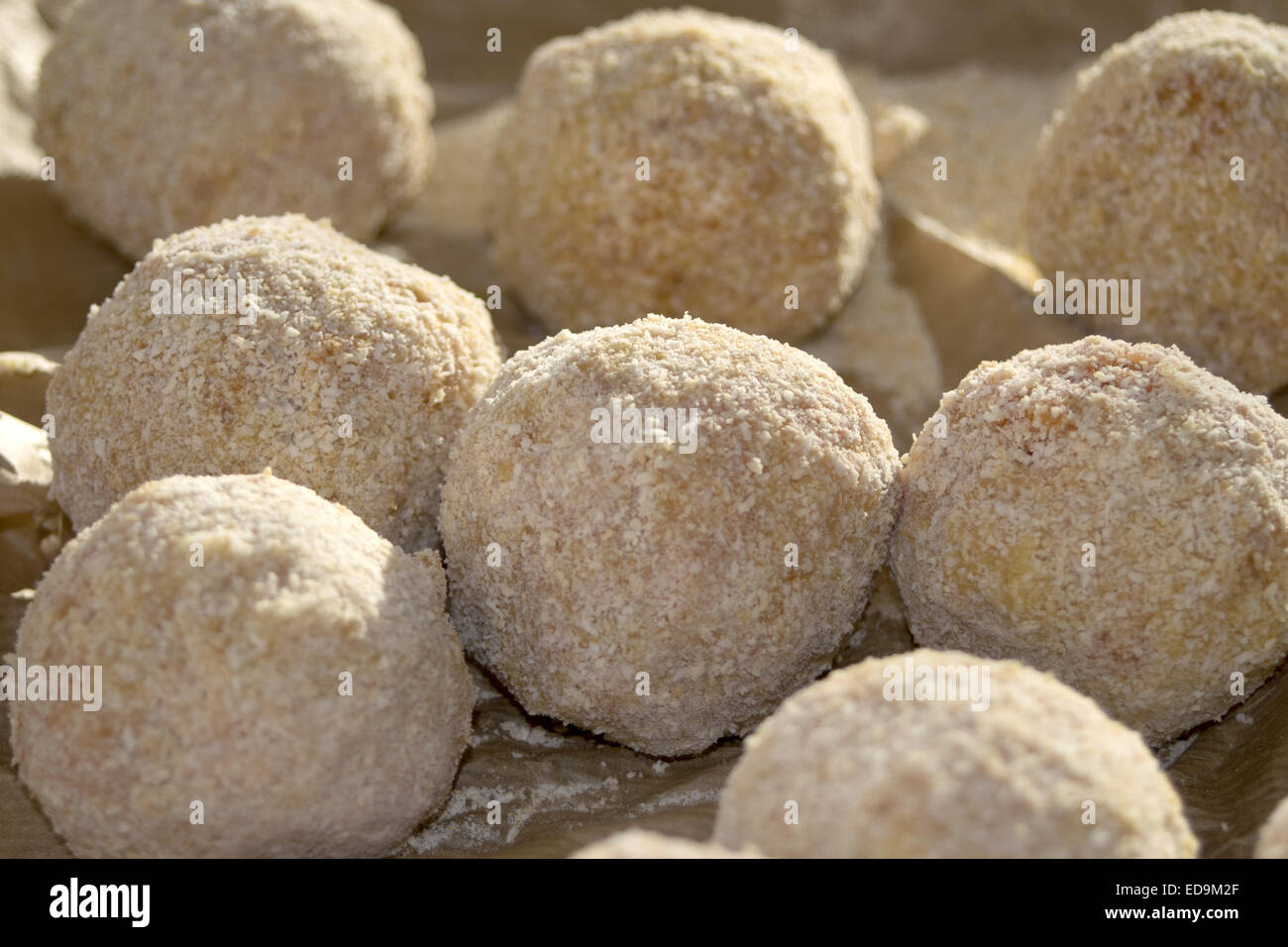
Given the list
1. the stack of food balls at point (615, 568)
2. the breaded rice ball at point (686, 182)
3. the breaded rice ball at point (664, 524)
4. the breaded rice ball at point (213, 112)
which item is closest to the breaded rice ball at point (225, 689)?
the stack of food balls at point (615, 568)

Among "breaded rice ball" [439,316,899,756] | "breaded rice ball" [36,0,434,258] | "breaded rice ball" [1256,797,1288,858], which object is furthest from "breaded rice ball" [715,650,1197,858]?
"breaded rice ball" [36,0,434,258]

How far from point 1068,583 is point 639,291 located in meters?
1.83

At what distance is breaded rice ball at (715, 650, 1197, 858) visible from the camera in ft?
6.32

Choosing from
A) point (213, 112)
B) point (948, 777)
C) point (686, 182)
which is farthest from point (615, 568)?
point (213, 112)

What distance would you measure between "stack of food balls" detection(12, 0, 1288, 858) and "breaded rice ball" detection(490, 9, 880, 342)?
82 cm

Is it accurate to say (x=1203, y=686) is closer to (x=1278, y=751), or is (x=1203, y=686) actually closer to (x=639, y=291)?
(x=1278, y=751)

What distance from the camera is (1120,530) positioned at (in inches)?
99.7

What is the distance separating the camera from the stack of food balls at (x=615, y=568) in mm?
2113

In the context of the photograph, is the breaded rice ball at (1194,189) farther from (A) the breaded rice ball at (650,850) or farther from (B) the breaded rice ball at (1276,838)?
(A) the breaded rice ball at (650,850)

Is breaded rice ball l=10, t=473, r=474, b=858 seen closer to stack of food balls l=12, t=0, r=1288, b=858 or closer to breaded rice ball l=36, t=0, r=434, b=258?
stack of food balls l=12, t=0, r=1288, b=858

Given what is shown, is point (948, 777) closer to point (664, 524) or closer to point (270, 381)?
point (664, 524)

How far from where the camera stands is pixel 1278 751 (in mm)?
2807

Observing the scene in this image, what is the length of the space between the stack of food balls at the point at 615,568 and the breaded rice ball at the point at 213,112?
0.99 meters
